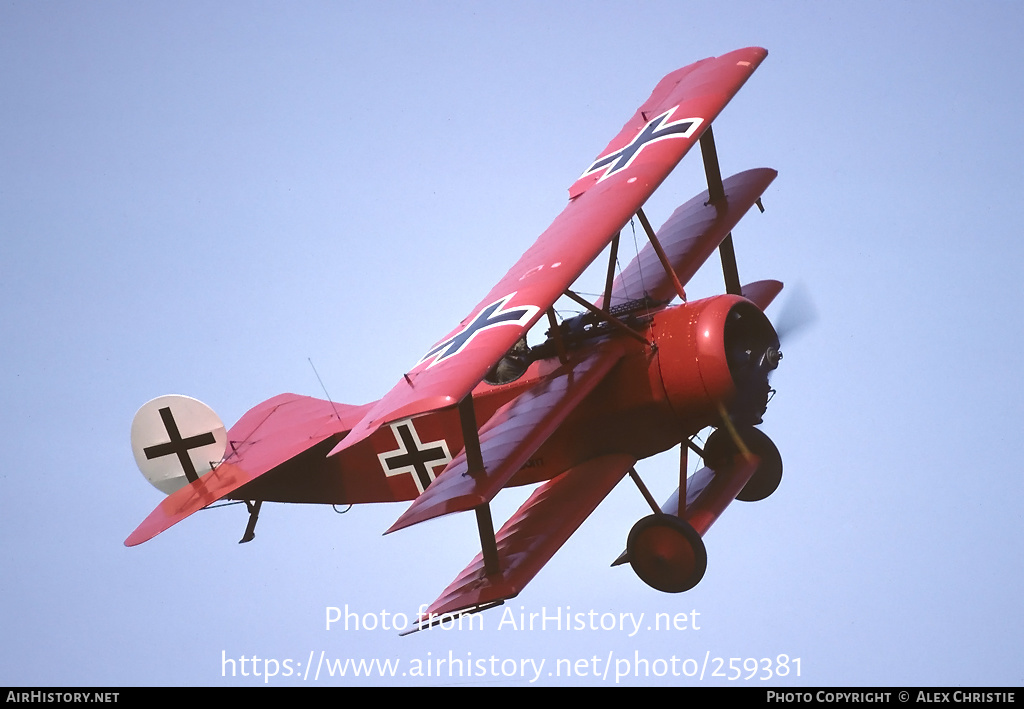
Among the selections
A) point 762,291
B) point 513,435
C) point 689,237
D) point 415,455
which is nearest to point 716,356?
point 513,435

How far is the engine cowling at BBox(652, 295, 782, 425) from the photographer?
43.2 ft

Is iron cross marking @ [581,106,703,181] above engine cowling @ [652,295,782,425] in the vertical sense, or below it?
above

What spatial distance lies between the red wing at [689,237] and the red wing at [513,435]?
1.24 meters

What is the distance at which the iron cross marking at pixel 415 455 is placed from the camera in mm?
14633

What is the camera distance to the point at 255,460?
600 inches

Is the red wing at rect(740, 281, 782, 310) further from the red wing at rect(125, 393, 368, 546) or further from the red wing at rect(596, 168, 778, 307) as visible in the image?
the red wing at rect(125, 393, 368, 546)

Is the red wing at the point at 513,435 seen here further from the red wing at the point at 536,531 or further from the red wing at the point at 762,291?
the red wing at the point at 762,291

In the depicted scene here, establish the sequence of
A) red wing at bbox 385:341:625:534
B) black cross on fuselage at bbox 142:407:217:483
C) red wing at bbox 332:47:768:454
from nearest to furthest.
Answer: red wing at bbox 332:47:768:454 < red wing at bbox 385:341:625:534 < black cross on fuselage at bbox 142:407:217:483

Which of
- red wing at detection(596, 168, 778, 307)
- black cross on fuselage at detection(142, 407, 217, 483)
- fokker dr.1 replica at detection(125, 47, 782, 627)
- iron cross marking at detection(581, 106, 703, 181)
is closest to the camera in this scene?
fokker dr.1 replica at detection(125, 47, 782, 627)

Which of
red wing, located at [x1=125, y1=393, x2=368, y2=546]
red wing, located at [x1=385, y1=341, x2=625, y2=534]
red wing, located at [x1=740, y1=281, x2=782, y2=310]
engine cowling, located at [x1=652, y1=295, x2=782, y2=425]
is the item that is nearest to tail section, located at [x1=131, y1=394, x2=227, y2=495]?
red wing, located at [x1=125, y1=393, x2=368, y2=546]

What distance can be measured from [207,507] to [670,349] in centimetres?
440

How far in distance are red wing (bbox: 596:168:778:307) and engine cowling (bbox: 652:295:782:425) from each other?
1094mm

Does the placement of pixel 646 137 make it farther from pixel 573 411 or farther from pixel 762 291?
pixel 573 411

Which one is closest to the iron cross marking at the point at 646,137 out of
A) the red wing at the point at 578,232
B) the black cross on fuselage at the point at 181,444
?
the red wing at the point at 578,232
